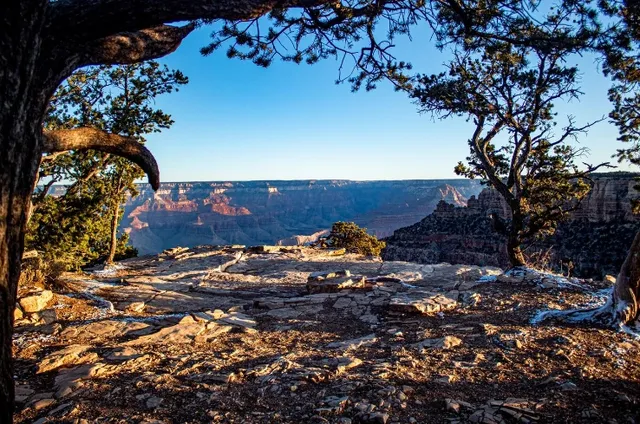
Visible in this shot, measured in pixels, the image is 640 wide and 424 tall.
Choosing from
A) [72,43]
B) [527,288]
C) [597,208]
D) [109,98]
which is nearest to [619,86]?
[527,288]

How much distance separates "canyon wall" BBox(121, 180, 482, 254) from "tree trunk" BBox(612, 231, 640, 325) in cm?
8644

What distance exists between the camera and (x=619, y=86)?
8258 mm

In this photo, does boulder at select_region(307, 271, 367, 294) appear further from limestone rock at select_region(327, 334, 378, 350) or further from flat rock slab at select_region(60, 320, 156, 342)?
flat rock slab at select_region(60, 320, 156, 342)

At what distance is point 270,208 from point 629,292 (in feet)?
422

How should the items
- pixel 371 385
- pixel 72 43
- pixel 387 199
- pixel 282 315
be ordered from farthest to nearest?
pixel 387 199 → pixel 282 315 → pixel 371 385 → pixel 72 43

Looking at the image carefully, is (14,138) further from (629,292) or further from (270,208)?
(270,208)

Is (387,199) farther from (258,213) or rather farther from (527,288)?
(527,288)

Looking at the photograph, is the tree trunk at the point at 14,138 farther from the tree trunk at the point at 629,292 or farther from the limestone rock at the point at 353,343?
the tree trunk at the point at 629,292

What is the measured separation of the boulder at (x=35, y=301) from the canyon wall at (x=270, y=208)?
84.7m

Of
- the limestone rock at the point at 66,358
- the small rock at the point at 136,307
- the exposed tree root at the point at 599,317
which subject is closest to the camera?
the limestone rock at the point at 66,358

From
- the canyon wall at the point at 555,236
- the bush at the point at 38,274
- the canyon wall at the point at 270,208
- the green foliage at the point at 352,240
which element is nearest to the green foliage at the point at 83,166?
the bush at the point at 38,274

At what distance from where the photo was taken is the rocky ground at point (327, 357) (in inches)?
124

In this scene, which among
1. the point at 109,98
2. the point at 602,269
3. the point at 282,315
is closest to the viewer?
the point at 282,315

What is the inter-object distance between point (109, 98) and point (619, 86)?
1304cm
